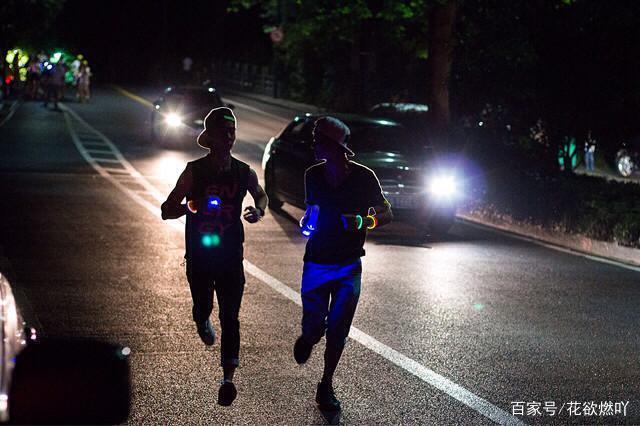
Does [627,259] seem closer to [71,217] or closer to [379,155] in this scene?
[379,155]

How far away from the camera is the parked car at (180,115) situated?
31.5 m

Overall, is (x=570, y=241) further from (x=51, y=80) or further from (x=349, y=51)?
(x=349, y=51)

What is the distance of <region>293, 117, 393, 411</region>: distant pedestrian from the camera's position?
6.97m

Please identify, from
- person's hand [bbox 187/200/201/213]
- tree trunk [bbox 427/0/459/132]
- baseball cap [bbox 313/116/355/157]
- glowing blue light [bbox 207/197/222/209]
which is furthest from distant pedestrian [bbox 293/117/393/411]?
tree trunk [bbox 427/0/459/132]

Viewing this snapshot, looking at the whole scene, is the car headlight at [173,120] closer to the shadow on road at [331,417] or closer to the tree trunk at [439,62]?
the tree trunk at [439,62]

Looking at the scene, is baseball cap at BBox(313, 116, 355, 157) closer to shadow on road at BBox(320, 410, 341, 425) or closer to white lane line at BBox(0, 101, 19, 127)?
shadow on road at BBox(320, 410, 341, 425)

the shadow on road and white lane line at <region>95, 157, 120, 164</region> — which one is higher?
the shadow on road

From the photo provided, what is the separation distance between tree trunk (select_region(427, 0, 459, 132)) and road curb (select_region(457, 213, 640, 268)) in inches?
300

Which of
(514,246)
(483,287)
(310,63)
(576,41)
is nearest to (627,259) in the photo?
(514,246)

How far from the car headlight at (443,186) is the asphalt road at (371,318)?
71 centimetres

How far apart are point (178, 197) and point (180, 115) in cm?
2522

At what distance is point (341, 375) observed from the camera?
8.01m

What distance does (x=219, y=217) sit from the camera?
7.04 metres

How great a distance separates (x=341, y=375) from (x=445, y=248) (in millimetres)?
7629
